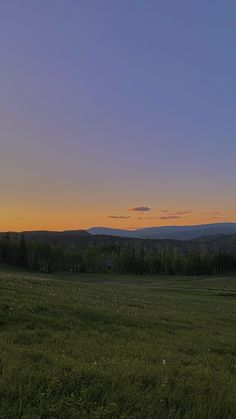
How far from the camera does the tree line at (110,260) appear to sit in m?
154

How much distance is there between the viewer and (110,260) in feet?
565

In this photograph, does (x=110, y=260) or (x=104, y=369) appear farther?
(x=110, y=260)

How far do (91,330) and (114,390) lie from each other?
230 inches

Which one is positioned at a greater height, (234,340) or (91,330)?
(91,330)

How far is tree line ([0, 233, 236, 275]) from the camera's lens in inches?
6063

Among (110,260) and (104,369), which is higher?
(104,369)

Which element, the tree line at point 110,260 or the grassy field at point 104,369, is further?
the tree line at point 110,260

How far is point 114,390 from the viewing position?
301 inches

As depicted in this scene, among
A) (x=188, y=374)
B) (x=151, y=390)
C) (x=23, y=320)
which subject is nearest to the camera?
(x=151, y=390)

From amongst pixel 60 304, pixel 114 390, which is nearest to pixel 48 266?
pixel 60 304

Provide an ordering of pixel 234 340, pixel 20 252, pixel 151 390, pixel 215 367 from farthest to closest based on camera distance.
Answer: pixel 20 252, pixel 234 340, pixel 215 367, pixel 151 390

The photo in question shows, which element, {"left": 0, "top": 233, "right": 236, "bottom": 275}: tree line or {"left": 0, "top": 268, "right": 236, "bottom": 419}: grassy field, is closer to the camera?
{"left": 0, "top": 268, "right": 236, "bottom": 419}: grassy field

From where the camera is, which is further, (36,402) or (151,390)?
(151,390)

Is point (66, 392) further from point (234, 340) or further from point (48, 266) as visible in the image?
point (48, 266)
